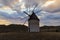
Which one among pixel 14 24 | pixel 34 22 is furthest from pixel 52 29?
pixel 34 22

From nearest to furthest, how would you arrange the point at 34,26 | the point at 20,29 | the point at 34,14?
the point at 34,26
the point at 34,14
the point at 20,29

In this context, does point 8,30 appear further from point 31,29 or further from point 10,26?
point 31,29

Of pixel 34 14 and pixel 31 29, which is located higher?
pixel 34 14

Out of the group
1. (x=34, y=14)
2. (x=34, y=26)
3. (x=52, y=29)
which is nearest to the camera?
(x=34, y=26)

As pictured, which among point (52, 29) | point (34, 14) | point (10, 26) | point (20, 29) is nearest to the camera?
point (34, 14)

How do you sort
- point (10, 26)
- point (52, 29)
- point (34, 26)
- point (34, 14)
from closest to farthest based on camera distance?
1. point (34, 26)
2. point (34, 14)
3. point (10, 26)
4. point (52, 29)

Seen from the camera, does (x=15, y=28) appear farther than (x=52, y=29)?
No

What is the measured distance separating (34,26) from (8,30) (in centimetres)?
2878

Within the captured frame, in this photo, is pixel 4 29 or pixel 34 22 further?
pixel 4 29

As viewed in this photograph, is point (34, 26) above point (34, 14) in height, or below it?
below

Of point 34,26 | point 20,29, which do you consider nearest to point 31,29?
point 34,26

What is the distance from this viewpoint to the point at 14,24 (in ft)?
287

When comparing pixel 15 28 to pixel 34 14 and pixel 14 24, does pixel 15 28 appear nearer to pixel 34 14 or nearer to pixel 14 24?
pixel 14 24

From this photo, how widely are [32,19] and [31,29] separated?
3.93 m
